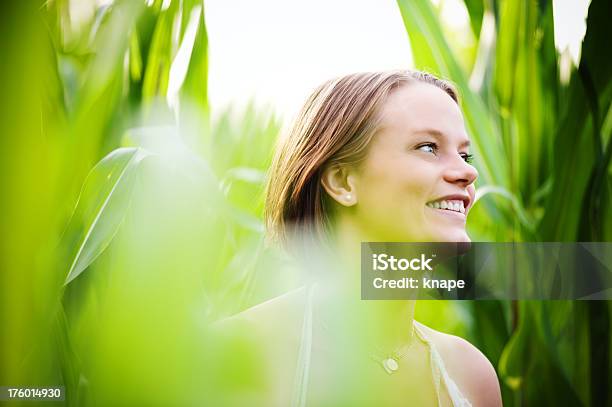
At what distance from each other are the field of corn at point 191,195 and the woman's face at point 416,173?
0.06 metres

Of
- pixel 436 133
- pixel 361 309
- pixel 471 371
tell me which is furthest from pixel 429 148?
pixel 471 371

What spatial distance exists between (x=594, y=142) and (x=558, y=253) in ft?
0.78

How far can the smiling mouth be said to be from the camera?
4.44 feet

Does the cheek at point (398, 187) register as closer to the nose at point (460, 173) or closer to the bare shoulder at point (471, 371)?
the nose at point (460, 173)

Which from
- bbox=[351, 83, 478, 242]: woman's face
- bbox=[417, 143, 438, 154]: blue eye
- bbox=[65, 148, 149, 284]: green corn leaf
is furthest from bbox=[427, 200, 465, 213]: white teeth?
bbox=[65, 148, 149, 284]: green corn leaf

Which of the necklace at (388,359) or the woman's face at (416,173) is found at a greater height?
the woman's face at (416,173)

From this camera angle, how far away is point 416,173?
134 cm

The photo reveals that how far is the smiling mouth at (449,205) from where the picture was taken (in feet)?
4.44

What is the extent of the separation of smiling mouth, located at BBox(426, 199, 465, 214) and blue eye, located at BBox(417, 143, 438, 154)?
0.10m

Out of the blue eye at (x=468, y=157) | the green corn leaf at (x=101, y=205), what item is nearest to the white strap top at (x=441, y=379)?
the blue eye at (x=468, y=157)

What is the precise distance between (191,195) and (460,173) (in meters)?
0.54

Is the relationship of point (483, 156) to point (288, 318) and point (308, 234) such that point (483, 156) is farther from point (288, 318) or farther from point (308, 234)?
point (288, 318)

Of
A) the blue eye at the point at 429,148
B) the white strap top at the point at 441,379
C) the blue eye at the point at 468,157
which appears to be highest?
the blue eye at the point at 429,148

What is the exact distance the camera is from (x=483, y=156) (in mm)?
1405
